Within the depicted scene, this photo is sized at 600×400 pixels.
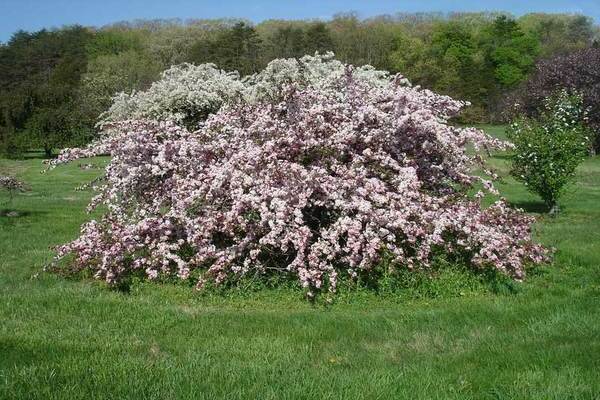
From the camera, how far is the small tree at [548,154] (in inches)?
518

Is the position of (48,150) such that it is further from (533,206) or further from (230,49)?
(533,206)

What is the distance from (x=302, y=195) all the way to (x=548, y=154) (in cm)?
776

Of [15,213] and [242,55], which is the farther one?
[242,55]

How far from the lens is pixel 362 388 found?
4.04m

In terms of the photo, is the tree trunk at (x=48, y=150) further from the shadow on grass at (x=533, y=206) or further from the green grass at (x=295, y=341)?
the green grass at (x=295, y=341)

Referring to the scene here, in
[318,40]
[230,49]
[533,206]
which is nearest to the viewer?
[533,206]

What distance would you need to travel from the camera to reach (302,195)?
745 cm

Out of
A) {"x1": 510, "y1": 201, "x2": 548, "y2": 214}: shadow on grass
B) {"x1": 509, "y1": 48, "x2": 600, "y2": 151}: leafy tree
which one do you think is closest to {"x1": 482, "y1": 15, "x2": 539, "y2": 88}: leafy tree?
{"x1": 509, "y1": 48, "x2": 600, "y2": 151}: leafy tree

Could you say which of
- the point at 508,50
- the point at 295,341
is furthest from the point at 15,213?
the point at 508,50

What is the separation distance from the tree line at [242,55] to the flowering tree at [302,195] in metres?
33.0

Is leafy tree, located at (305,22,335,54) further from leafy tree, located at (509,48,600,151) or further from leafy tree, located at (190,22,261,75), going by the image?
leafy tree, located at (509,48,600,151)

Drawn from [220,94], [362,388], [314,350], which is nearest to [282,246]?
[314,350]

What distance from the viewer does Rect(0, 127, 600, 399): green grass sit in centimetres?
405

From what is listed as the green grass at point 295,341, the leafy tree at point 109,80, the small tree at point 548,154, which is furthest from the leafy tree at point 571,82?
the green grass at point 295,341
